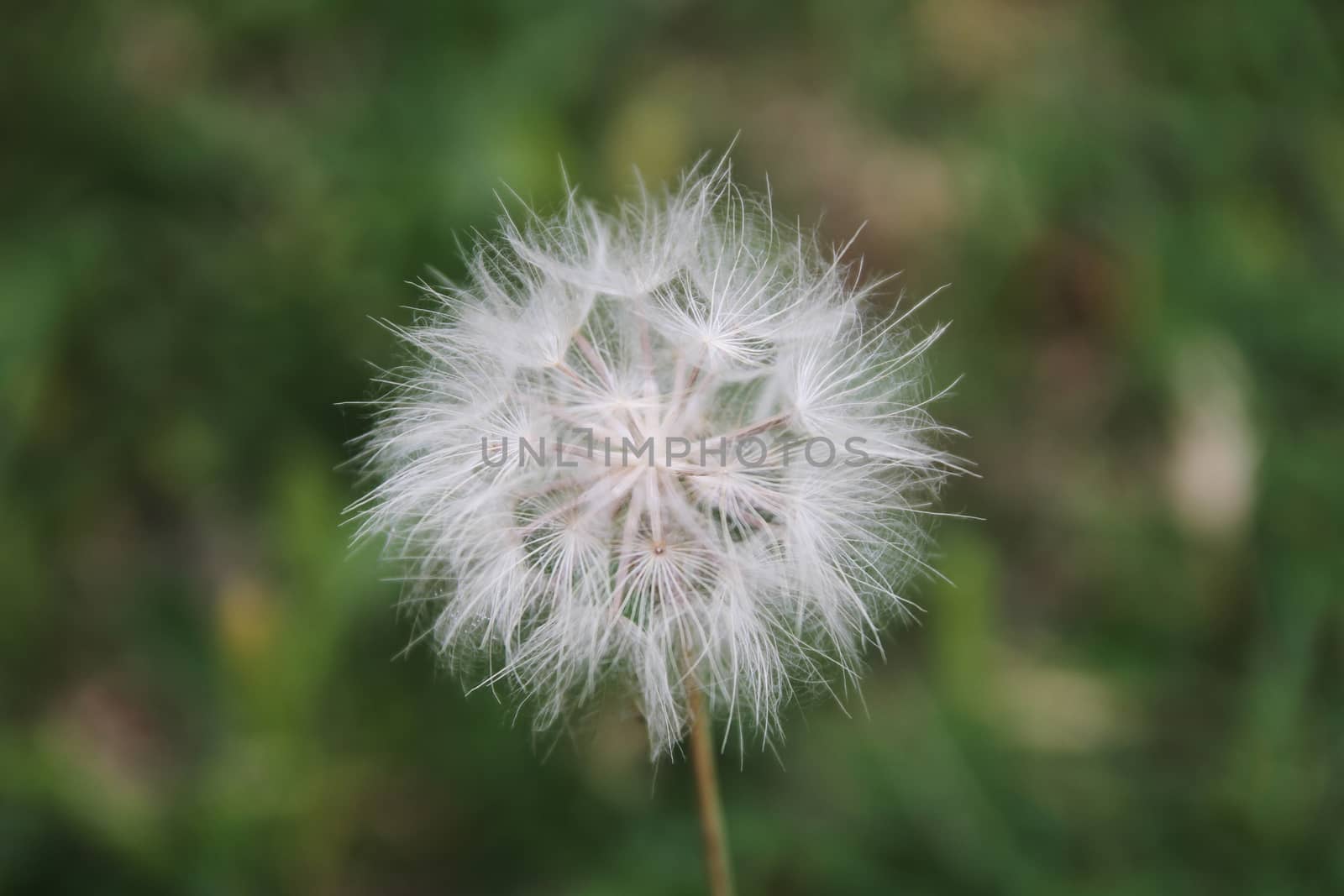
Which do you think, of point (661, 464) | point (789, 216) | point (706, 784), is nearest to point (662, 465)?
point (661, 464)

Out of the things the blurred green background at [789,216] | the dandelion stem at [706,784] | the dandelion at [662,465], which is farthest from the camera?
the blurred green background at [789,216]

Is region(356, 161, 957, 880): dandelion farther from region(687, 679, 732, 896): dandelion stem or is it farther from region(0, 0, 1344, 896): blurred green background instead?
region(0, 0, 1344, 896): blurred green background

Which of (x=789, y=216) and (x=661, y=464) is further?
(x=789, y=216)

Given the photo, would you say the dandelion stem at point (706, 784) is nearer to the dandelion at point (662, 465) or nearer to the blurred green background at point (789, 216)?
the dandelion at point (662, 465)

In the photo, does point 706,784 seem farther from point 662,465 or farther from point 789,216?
point 789,216

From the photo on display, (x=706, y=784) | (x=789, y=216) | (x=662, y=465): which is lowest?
(x=706, y=784)

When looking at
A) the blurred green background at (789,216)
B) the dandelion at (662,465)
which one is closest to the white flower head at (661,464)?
the dandelion at (662,465)

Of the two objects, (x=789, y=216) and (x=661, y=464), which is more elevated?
(x=789, y=216)
